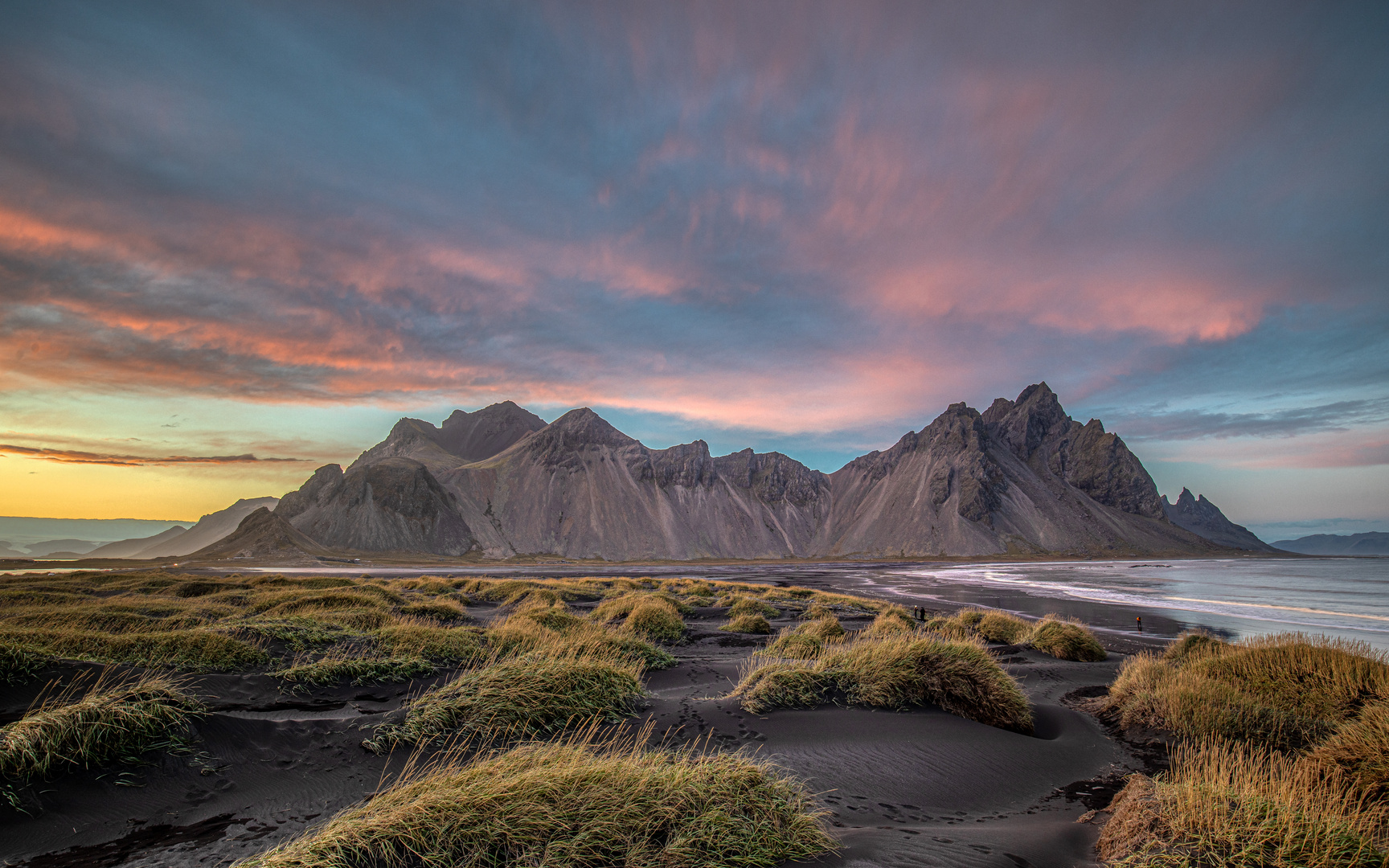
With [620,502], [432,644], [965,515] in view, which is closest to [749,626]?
[432,644]

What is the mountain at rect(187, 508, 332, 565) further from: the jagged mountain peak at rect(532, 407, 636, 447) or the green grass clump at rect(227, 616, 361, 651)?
the green grass clump at rect(227, 616, 361, 651)

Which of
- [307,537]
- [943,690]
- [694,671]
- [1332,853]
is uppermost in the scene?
[1332,853]

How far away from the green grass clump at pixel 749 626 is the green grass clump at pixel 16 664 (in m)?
18.5

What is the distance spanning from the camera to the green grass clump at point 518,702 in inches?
319

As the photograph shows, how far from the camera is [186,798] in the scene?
6.55m

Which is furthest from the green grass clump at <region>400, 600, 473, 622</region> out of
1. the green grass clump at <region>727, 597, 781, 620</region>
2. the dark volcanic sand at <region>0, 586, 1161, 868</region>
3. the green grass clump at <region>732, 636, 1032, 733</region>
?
the green grass clump at <region>732, 636, 1032, 733</region>

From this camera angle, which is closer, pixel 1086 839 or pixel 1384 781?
pixel 1086 839

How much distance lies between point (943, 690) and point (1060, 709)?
308 centimetres

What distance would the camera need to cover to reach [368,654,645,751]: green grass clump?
8.10 metres

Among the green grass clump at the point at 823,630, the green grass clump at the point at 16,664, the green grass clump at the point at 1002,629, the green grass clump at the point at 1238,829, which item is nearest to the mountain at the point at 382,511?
the green grass clump at the point at 823,630

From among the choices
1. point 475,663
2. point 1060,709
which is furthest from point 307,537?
point 1060,709

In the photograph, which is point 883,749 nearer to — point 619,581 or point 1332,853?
point 1332,853

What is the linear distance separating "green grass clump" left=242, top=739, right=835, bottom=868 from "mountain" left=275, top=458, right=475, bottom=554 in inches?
5532

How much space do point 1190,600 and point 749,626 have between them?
45.0 m
